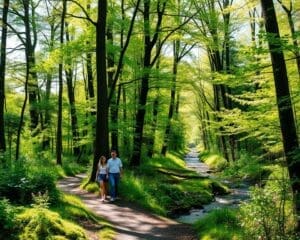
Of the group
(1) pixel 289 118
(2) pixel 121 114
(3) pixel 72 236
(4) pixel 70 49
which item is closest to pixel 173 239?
(3) pixel 72 236

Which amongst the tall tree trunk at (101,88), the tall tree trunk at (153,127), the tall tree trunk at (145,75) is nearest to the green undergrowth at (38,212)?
the tall tree trunk at (101,88)

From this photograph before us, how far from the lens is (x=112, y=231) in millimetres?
10828

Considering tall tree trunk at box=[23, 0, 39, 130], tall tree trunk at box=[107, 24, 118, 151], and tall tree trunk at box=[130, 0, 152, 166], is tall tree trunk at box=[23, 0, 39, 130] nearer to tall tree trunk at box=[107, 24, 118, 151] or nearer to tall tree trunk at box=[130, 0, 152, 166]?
tall tree trunk at box=[107, 24, 118, 151]

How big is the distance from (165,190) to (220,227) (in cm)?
694

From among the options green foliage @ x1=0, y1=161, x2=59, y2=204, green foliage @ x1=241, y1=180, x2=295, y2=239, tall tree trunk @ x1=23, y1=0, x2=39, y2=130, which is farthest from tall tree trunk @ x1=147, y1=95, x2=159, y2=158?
green foliage @ x1=241, y1=180, x2=295, y2=239

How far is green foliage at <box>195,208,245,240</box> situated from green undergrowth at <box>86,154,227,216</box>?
3400 mm

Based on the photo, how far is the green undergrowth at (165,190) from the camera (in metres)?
15.7

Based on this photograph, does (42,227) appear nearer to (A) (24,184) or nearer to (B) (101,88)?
(A) (24,184)

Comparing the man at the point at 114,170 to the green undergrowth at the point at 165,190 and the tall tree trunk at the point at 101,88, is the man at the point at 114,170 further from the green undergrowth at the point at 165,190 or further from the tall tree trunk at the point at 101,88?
the tall tree trunk at the point at 101,88

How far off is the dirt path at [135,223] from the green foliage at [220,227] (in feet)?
1.12

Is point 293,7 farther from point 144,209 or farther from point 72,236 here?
point 72,236

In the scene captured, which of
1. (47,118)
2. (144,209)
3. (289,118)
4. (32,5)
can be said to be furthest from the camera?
(47,118)

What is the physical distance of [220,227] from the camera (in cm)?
1085

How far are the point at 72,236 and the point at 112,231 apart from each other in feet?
6.55
